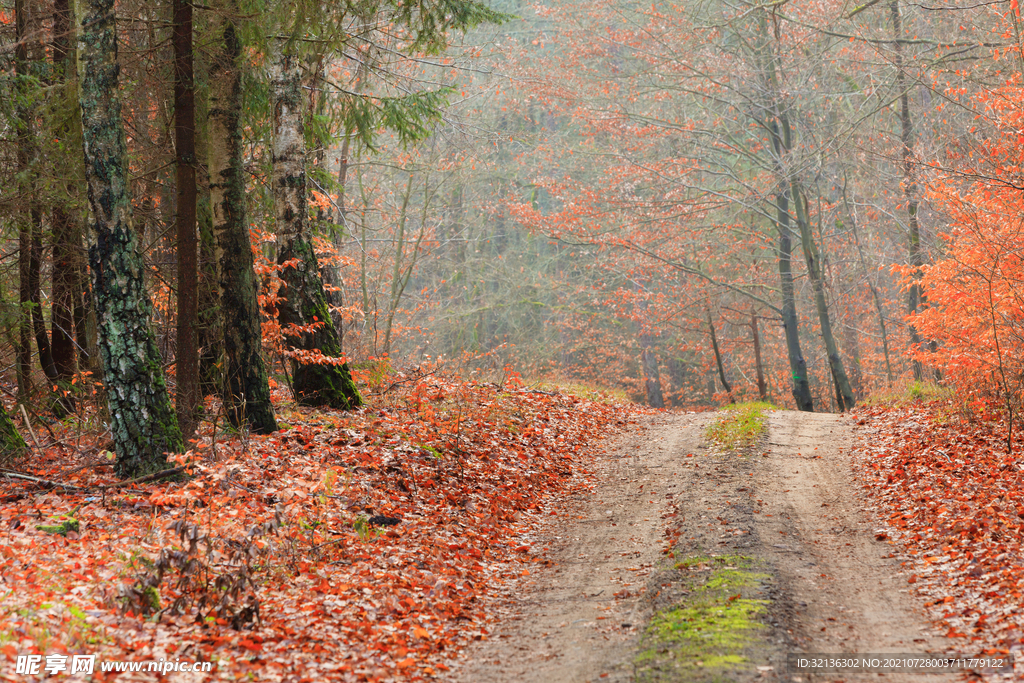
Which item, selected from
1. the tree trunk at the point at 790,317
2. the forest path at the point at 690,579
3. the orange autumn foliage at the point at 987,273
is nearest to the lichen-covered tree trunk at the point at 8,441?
the forest path at the point at 690,579

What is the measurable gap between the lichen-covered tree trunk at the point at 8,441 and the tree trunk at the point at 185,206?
169cm

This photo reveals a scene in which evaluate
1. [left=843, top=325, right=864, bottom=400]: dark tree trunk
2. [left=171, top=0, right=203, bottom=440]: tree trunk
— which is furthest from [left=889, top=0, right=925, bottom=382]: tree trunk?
[left=171, top=0, right=203, bottom=440]: tree trunk

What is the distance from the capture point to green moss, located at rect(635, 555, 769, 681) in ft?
14.2

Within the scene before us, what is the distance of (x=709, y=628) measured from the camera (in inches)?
192

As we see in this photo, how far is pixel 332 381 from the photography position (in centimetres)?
1049

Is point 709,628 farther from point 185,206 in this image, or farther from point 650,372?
point 650,372

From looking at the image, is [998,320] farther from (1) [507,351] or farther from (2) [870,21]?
(1) [507,351]

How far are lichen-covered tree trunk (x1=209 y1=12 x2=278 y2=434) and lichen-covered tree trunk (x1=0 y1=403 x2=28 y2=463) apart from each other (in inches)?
82.0

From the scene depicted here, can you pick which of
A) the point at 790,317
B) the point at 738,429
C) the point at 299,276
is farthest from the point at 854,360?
the point at 299,276

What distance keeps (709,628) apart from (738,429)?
7733 mm

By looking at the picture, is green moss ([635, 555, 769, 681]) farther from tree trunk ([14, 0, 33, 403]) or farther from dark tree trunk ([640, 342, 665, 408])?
dark tree trunk ([640, 342, 665, 408])

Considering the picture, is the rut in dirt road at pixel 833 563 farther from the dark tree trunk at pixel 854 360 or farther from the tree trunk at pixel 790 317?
the dark tree trunk at pixel 854 360

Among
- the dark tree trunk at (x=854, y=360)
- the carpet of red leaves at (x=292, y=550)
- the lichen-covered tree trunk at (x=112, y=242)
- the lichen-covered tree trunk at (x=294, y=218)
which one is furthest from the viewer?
the dark tree trunk at (x=854, y=360)

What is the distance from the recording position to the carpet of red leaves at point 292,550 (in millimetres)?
4516
